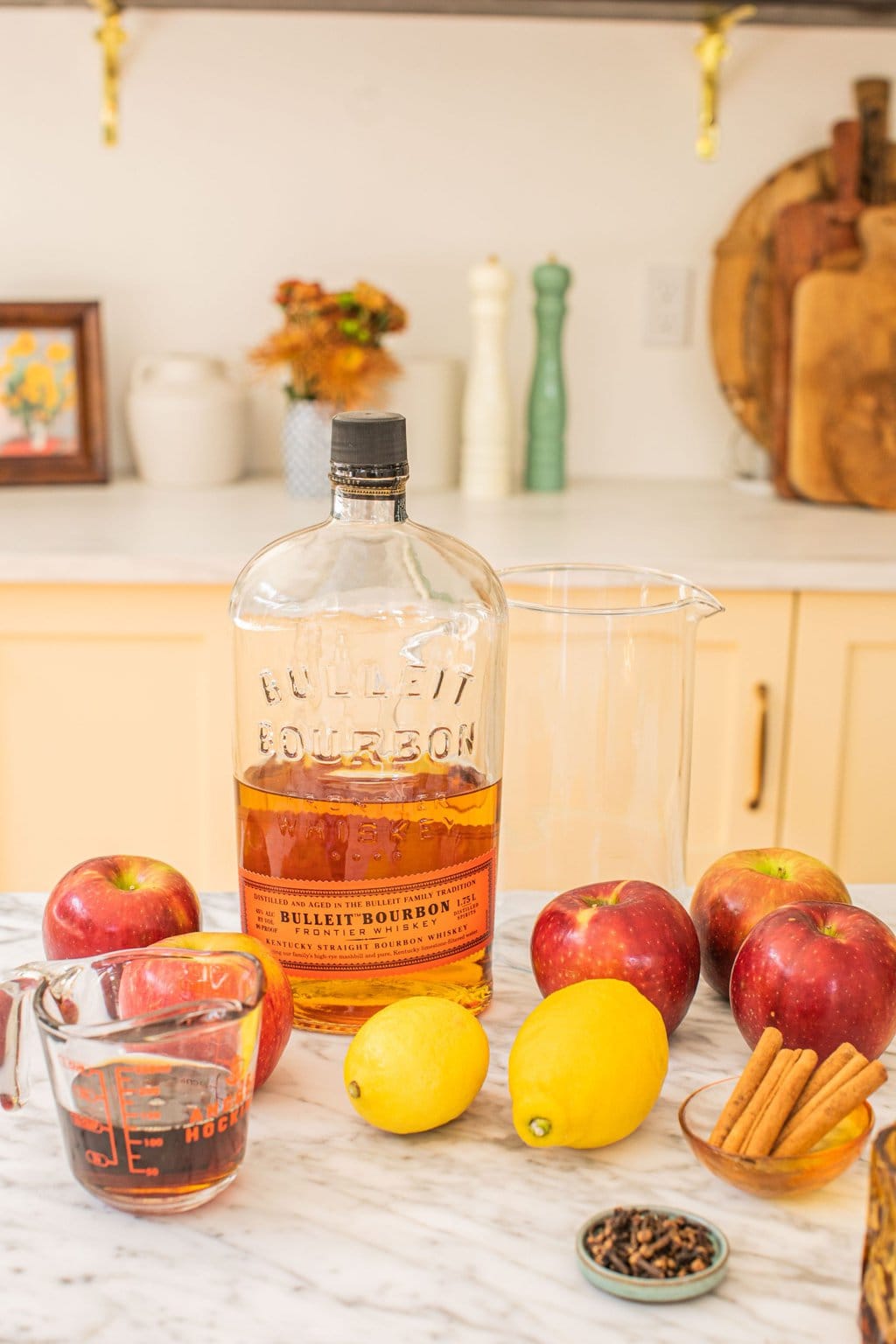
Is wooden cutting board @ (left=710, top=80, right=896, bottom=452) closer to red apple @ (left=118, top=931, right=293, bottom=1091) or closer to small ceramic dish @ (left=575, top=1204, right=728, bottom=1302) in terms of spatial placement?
red apple @ (left=118, top=931, right=293, bottom=1091)

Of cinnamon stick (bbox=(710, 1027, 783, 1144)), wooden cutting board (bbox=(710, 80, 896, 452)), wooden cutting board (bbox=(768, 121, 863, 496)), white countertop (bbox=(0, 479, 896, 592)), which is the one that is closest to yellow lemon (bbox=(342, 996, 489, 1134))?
cinnamon stick (bbox=(710, 1027, 783, 1144))

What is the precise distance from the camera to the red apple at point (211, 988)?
2.16 feet

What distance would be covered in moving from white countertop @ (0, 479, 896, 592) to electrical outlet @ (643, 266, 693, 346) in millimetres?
242

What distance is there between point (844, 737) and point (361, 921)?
117 centimetres

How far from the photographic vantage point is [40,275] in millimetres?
2264

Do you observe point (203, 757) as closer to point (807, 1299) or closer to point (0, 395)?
point (0, 395)

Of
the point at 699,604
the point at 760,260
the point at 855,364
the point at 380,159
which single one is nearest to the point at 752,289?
the point at 760,260

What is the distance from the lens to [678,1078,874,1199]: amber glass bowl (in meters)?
0.60

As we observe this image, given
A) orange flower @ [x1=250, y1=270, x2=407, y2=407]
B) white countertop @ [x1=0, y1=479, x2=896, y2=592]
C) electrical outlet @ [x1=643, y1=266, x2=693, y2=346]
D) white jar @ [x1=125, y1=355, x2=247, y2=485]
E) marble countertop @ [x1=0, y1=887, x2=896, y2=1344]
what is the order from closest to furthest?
marble countertop @ [x1=0, y1=887, x2=896, y2=1344], white countertop @ [x1=0, y1=479, x2=896, y2=592], orange flower @ [x1=250, y1=270, x2=407, y2=407], white jar @ [x1=125, y1=355, x2=247, y2=485], electrical outlet @ [x1=643, y1=266, x2=693, y2=346]

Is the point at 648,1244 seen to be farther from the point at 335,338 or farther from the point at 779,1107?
the point at 335,338

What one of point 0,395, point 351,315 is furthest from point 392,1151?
point 0,395

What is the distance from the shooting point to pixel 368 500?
30.0 inches

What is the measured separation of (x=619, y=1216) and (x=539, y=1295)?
5cm

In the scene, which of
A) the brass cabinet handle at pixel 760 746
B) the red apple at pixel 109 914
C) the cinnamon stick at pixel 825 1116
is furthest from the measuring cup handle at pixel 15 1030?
the brass cabinet handle at pixel 760 746
